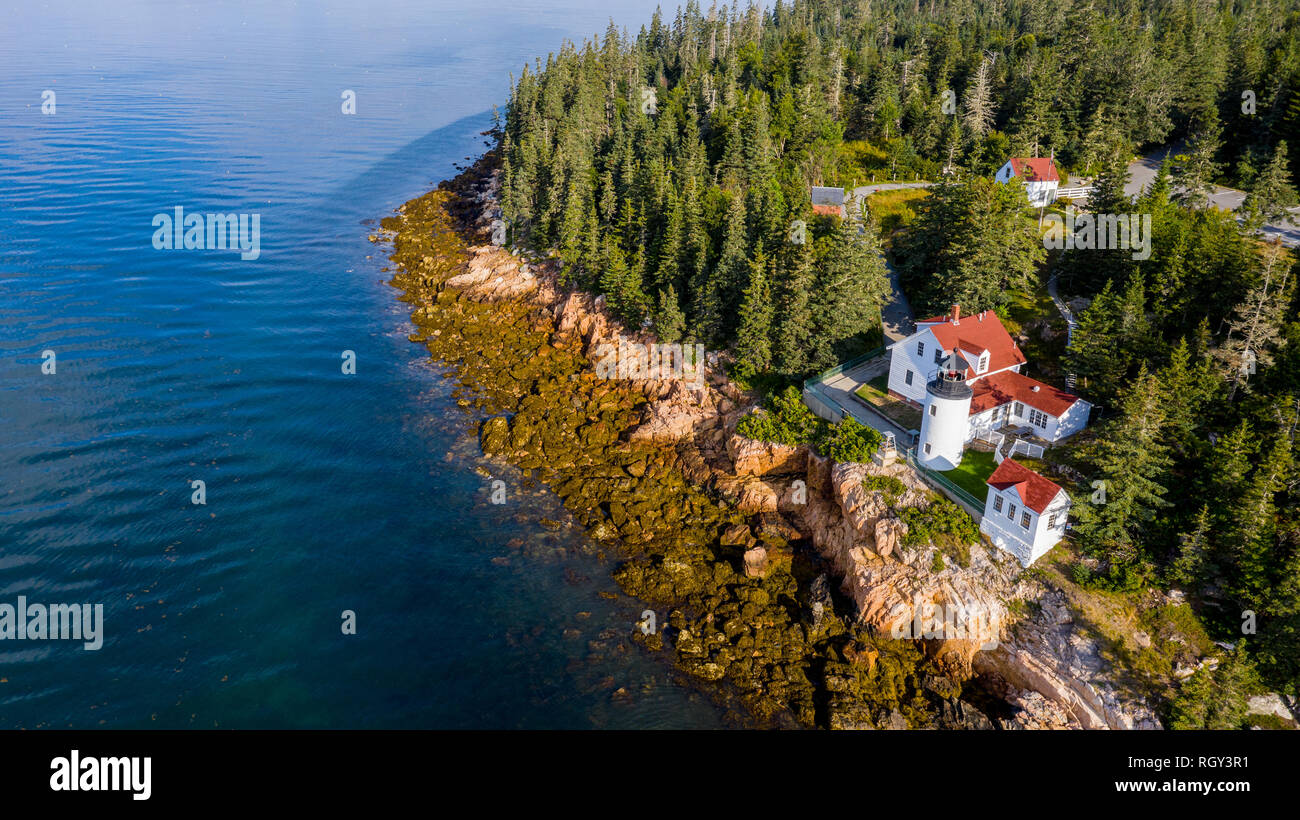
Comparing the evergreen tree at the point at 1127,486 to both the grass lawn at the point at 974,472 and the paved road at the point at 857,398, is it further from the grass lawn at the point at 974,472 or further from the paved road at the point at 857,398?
the paved road at the point at 857,398

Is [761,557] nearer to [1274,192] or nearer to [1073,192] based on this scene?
[1073,192]

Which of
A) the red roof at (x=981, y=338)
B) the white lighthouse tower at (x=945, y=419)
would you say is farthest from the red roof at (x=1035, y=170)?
the white lighthouse tower at (x=945, y=419)

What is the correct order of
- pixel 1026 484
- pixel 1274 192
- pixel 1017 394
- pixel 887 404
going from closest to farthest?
pixel 1026 484 < pixel 1017 394 < pixel 887 404 < pixel 1274 192

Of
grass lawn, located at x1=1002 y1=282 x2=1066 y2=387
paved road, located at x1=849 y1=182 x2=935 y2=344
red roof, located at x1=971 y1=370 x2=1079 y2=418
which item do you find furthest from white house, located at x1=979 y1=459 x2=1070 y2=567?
paved road, located at x1=849 y1=182 x2=935 y2=344

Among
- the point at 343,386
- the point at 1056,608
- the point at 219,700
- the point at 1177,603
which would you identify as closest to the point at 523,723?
the point at 219,700

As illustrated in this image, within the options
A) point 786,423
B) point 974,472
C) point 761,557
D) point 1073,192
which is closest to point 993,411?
point 974,472

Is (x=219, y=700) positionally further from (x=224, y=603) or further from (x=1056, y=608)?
(x=1056, y=608)
